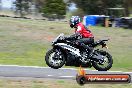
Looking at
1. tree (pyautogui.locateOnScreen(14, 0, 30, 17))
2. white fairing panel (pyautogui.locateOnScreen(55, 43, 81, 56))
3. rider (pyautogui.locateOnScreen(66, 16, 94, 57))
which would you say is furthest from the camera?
tree (pyautogui.locateOnScreen(14, 0, 30, 17))

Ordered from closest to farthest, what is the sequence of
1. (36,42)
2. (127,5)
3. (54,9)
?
(36,42), (54,9), (127,5)

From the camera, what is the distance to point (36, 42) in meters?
29.9

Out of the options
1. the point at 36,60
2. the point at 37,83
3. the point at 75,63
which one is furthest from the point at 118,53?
the point at 75,63

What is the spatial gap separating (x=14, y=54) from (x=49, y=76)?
9.20 metres

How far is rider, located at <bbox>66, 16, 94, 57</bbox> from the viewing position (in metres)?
11.7

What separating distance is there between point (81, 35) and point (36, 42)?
17826mm

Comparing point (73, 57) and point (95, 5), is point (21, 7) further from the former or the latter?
point (73, 57)

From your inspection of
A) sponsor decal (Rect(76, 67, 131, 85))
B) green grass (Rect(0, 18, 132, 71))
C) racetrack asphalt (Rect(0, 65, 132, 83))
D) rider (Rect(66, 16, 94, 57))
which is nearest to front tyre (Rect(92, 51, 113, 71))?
rider (Rect(66, 16, 94, 57))

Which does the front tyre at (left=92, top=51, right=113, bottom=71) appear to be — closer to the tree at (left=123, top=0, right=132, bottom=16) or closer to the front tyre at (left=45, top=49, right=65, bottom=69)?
the front tyre at (left=45, top=49, right=65, bottom=69)

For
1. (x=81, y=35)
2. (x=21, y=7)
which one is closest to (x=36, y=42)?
(x=81, y=35)

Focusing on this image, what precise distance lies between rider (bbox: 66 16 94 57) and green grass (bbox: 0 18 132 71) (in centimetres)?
952

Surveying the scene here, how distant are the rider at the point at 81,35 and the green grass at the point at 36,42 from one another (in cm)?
952

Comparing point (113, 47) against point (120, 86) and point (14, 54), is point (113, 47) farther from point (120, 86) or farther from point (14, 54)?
point (120, 86)

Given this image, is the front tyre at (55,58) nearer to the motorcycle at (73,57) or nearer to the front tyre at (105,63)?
the motorcycle at (73,57)
